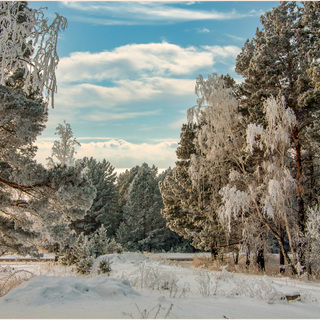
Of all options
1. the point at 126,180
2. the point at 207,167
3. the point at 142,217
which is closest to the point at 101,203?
the point at 142,217

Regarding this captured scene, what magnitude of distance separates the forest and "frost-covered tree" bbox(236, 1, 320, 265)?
55 mm

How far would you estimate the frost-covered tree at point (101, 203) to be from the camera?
35281 millimetres

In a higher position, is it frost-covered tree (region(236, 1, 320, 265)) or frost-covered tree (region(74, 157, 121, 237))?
frost-covered tree (region(236, 1, 320, 265))

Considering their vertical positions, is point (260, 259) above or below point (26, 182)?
below

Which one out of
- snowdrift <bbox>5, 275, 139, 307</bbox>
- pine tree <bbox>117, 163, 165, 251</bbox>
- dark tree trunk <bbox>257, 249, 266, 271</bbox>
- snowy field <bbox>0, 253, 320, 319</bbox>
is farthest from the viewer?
pine tree <bbox>117, 163, 165, 251</bbox>

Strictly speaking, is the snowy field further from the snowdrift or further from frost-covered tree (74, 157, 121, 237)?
frost-covered tree (74, 157, 121, 237)

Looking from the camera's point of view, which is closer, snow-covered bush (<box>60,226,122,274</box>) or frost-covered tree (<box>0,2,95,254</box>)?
frost-covered tree (<box>0,2,95,254</box>)

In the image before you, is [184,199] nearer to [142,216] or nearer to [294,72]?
[294,72]

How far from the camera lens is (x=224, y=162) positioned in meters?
17.5

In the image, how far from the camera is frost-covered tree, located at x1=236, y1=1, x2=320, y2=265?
48.7 feet

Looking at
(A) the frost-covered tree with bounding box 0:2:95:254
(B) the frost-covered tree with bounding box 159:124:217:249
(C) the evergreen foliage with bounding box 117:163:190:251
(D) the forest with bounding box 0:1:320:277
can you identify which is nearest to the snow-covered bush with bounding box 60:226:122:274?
(D) the forest with bounding box 0:1:320:277

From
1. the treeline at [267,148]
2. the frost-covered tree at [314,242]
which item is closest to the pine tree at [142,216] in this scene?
the treeline at [267,148]

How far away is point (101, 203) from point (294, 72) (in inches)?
1059

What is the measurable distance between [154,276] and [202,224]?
446 inches
